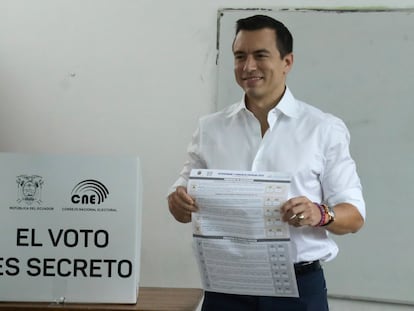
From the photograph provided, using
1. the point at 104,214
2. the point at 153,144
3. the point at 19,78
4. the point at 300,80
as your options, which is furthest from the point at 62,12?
the point at 104,214

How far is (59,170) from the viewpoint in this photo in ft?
4.12

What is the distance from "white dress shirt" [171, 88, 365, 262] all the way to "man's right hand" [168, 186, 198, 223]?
0.12 metres

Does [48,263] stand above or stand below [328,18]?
below

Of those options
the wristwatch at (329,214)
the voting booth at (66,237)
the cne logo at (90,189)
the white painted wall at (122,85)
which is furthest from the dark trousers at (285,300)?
the white painted wall at (122,85)

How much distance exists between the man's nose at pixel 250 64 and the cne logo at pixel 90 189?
50 centimetres

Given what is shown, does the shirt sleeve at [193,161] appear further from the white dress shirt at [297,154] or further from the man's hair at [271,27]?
the man's hair at [271,27]

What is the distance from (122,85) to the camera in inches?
94.2

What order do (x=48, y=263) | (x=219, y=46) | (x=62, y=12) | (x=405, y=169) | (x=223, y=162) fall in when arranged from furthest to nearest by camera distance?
(x=62, y=12), (x=219, y=46), (x=405, y=169), (x=223, y=162), (x=48, y=263)

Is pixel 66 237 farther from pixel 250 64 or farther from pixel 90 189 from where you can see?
pixel 250 64

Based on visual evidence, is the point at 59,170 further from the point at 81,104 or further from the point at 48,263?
the point at 81,104

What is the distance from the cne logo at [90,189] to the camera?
1245mm

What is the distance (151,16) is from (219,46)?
1.04ft

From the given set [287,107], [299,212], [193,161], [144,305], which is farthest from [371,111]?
[144,305]

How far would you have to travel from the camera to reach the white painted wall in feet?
7.66
